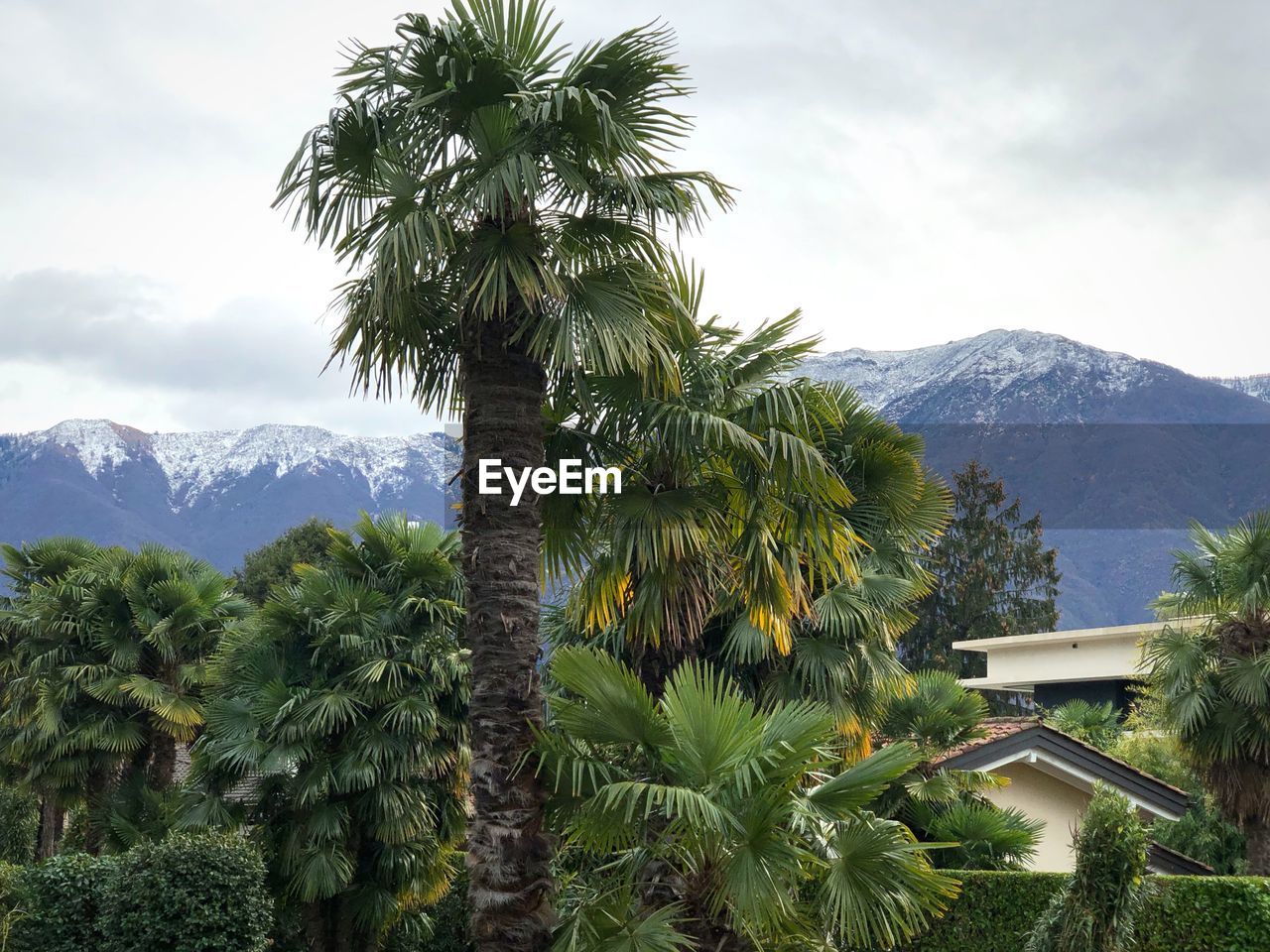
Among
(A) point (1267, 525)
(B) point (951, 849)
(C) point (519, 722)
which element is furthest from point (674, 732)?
(A) point (1267, 525)

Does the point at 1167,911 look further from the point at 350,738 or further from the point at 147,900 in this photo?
the point at 147,900

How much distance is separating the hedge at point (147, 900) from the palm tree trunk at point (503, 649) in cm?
695

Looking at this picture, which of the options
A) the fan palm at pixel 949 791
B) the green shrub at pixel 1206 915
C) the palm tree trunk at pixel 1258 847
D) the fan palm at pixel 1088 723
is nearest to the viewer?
the green shrub at pixel 1206 915

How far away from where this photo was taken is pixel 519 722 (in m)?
9.18

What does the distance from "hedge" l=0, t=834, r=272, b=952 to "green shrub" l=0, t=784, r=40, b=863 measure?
19.4 meters

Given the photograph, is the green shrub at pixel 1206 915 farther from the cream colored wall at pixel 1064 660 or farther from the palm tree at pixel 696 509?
the cream colored wall at pixel 1064 660

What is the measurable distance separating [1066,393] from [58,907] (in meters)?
181

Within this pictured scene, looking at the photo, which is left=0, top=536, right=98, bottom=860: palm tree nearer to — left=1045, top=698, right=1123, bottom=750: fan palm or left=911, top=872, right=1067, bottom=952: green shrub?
left=911, top=872, right=1067, bottom=952: green shrub

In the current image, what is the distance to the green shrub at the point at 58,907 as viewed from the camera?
1519 centimetres

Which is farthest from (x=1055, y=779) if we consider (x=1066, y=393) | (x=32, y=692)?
(x=1066, y=393)

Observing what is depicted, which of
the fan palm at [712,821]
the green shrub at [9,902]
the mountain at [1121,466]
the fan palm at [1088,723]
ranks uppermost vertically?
the mountain at [1121,466]

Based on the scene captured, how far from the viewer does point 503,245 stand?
9.62 metres

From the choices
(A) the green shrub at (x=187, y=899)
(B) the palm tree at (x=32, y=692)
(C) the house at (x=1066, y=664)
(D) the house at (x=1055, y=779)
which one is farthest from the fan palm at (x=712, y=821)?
(C) the house at (x=1066, y=664)

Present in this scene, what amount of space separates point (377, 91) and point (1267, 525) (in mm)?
13026
